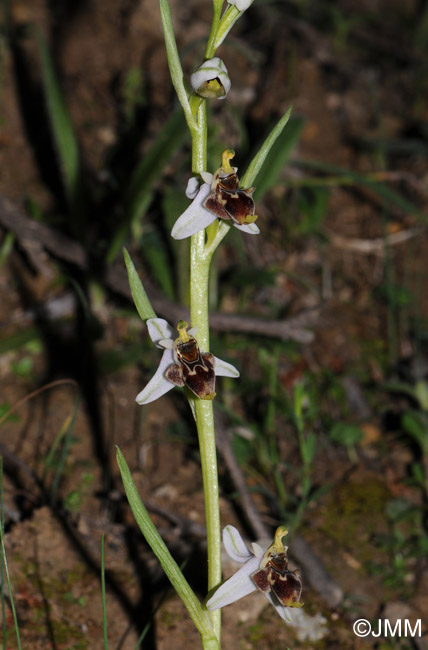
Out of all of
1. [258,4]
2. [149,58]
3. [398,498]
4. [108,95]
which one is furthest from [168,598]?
[258,4]

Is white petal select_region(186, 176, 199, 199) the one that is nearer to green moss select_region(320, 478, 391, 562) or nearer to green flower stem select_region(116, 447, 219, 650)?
green flower stem select_region(116, 447, 219, 650)

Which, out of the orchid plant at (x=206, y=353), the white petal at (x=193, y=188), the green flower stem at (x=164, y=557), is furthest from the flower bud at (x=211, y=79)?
the green flower stem at (x=164, y=557)

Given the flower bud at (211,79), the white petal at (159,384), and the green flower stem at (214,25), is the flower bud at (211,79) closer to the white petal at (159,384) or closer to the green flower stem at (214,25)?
the green flower stem at (214,25)

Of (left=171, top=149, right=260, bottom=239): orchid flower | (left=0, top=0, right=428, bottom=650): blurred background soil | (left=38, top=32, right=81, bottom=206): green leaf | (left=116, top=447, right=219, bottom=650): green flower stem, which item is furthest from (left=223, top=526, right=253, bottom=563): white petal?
(left=38, top=32, right=81, bottom=206): green leaf

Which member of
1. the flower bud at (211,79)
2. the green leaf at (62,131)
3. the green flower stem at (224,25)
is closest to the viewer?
the flower bud at (211,79)

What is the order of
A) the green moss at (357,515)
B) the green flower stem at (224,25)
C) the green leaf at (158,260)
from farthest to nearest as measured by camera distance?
the green leaf at (158,260)
the green moss at (357,515)
the green flower stem at (224,25)

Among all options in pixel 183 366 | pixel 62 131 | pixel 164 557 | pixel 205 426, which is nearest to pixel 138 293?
pixel 183 366
